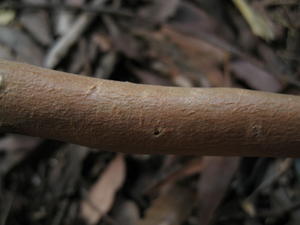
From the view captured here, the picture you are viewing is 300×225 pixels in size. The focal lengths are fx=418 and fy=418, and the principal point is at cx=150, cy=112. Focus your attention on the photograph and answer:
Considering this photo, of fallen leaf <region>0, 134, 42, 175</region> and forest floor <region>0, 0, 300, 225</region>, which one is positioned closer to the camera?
forest floor <region>0, 0, 300, 225</region>

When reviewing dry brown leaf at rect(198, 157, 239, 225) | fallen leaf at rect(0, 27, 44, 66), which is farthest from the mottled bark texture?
fallen leaf at rect(0, 27, 44, 66)

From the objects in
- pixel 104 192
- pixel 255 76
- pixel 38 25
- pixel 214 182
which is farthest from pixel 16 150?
pixel 255 76

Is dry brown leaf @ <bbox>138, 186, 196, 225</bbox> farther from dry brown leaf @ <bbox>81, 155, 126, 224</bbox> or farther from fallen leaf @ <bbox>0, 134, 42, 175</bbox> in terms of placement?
fallen leaf @ <bbox>0, 134, 42, 175</bbox>

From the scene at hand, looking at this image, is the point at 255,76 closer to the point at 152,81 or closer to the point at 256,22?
the point at 256,22

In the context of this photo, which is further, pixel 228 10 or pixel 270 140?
pixel 228 10

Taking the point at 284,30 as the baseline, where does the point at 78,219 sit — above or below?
below

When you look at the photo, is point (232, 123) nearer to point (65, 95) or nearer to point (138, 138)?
point (138, 138)

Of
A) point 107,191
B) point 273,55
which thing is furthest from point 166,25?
point 107,191
